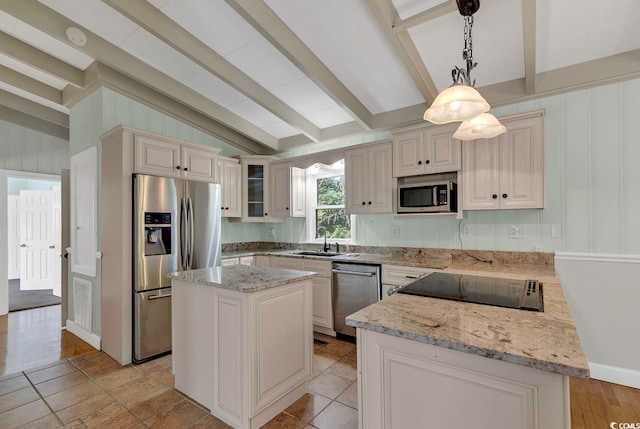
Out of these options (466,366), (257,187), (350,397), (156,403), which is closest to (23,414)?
(156,403)

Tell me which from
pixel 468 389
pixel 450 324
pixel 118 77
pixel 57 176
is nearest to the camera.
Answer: pixel 468 389

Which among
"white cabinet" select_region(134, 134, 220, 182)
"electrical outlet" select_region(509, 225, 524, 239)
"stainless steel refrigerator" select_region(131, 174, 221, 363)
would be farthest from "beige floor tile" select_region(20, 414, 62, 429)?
"electrical outlet" select_region(509, 225, 524, 239)

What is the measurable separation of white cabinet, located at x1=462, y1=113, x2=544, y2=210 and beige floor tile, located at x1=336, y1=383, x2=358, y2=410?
1971 millimetres

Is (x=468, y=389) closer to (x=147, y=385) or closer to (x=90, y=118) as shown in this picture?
(x=147, y=385)

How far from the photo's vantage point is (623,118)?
262cm

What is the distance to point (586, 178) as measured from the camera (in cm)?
275

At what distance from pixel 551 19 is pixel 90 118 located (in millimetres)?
4593

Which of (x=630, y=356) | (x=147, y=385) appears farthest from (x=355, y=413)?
(x=630, y=356)

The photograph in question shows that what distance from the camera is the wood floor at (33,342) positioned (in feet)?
10.00

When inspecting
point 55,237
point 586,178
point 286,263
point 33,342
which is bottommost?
point 33,342

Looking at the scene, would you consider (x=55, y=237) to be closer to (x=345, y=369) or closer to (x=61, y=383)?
(x=61, y=383)

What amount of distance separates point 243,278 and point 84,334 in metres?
2.85

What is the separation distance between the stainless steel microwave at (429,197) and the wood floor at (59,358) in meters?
1.78

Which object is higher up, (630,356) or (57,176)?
(57,176)
